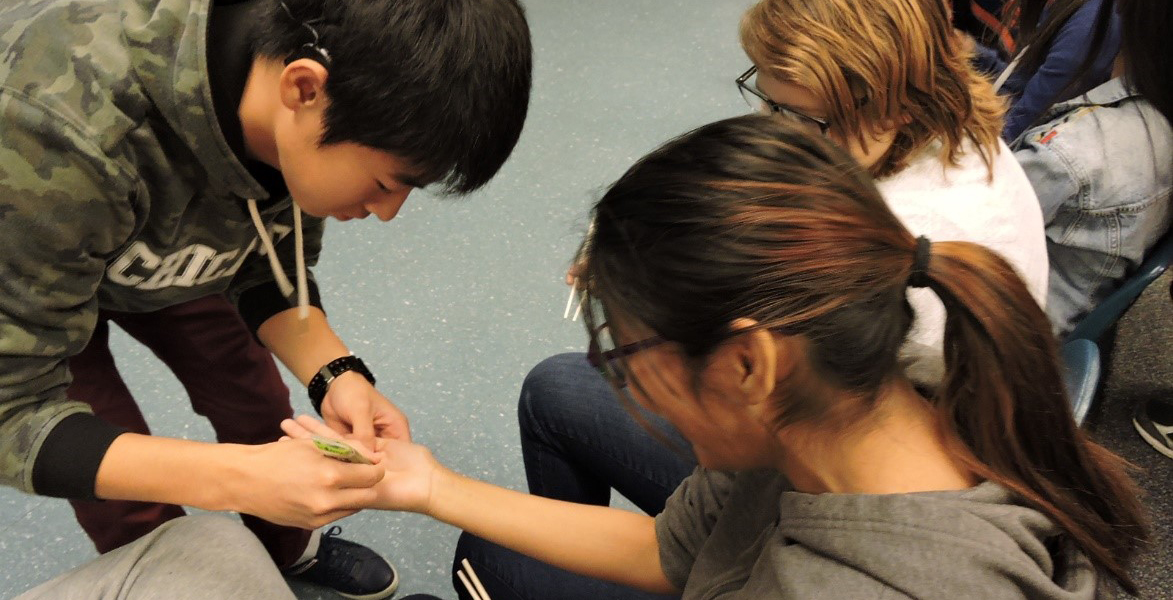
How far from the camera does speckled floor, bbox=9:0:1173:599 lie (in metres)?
1.49

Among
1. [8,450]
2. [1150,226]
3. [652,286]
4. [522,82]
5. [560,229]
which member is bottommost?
[560,229]

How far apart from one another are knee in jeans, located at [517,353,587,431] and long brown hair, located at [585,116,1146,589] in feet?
1.65

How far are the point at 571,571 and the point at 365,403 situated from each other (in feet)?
1.11

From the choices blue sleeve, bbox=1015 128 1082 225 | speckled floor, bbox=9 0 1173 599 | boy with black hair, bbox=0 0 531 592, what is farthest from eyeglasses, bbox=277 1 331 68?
blue sleeve, bbox=1015 128 1082 225

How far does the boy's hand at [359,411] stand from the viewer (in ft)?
3.45

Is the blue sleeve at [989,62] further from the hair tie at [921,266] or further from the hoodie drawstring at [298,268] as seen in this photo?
the hoodie drawstring at [298,268]

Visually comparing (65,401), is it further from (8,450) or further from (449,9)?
(449,9)

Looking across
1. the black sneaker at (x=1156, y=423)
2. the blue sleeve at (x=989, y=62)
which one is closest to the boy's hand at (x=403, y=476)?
the black sneaker at (x=1156, y=423)

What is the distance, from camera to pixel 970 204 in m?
1.07

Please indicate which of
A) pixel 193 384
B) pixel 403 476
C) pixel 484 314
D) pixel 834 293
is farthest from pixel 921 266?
pixel 484 314

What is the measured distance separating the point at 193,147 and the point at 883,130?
84 cm

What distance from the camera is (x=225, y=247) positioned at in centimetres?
97

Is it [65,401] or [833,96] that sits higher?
[833,96]

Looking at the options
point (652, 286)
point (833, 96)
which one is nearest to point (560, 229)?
point (833, 96)
